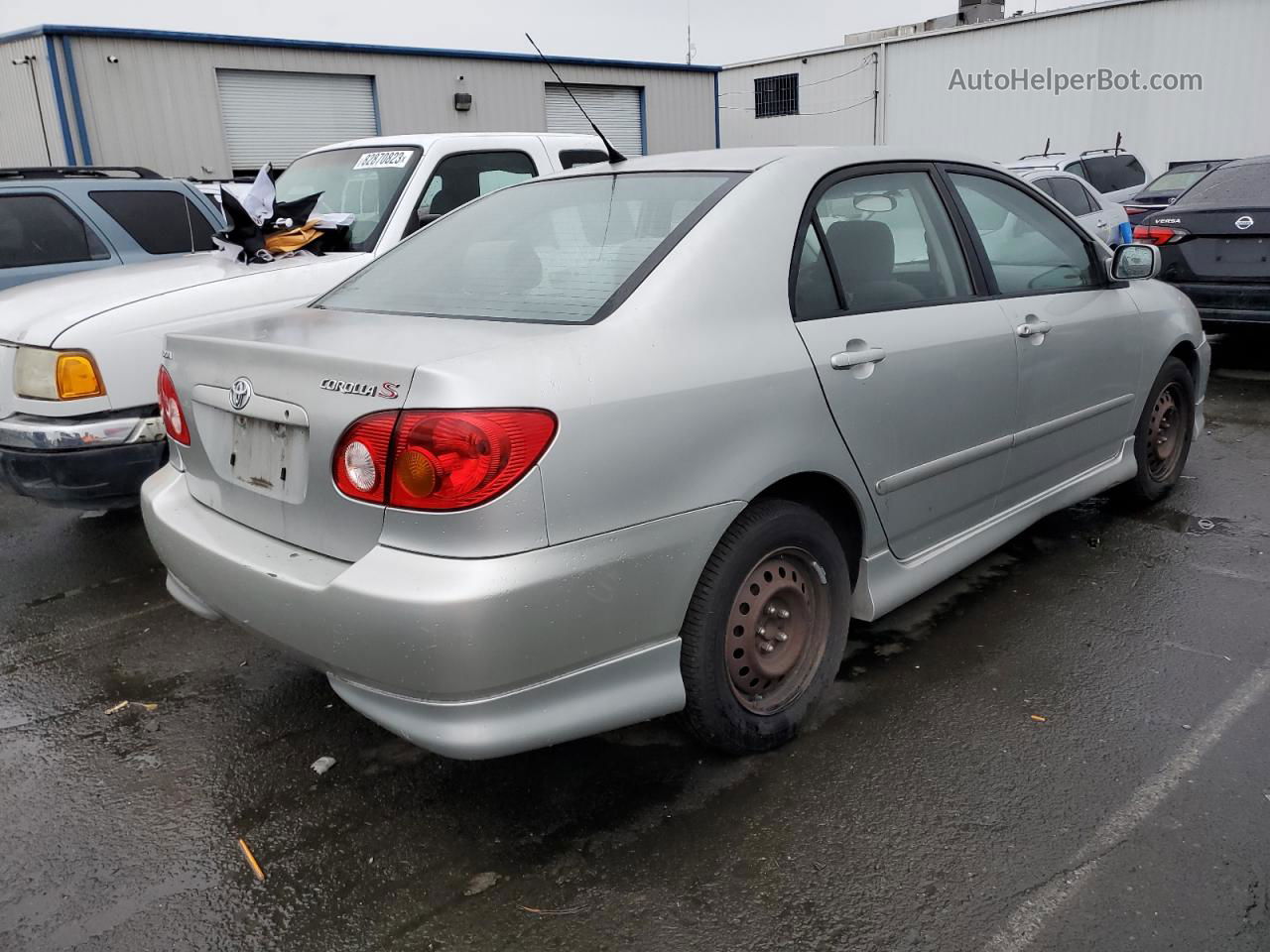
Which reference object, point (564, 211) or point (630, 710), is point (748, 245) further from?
point (630, 710)

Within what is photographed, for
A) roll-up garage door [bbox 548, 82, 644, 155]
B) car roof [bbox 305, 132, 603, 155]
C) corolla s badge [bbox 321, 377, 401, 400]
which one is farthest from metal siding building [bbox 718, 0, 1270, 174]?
corolla s badge [bbox 321, 377, 401, 400]

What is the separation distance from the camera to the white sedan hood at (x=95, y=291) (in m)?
4.02

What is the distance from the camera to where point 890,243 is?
126 inches

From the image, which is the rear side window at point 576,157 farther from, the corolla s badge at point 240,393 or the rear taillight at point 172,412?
the corolla s badge at point 240,393

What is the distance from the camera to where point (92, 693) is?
3373mm

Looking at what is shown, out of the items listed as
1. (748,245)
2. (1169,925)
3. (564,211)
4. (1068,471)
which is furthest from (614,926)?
(1068,471)

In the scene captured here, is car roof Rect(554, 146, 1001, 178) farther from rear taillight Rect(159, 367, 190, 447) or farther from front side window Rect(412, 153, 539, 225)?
front side window Rect(412, 153, 539, 225)

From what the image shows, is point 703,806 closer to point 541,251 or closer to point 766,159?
A: point 541,251

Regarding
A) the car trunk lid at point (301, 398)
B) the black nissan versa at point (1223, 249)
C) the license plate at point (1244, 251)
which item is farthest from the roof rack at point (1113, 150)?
the car trunk lid at point (301, 398)

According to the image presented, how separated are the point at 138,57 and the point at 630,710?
54.1ft

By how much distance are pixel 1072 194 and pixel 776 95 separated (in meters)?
21.8

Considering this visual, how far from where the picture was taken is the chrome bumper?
3936mm

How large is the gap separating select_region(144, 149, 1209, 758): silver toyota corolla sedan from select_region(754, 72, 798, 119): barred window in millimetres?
28434

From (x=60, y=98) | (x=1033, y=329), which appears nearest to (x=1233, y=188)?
(x=1033, y=329)
